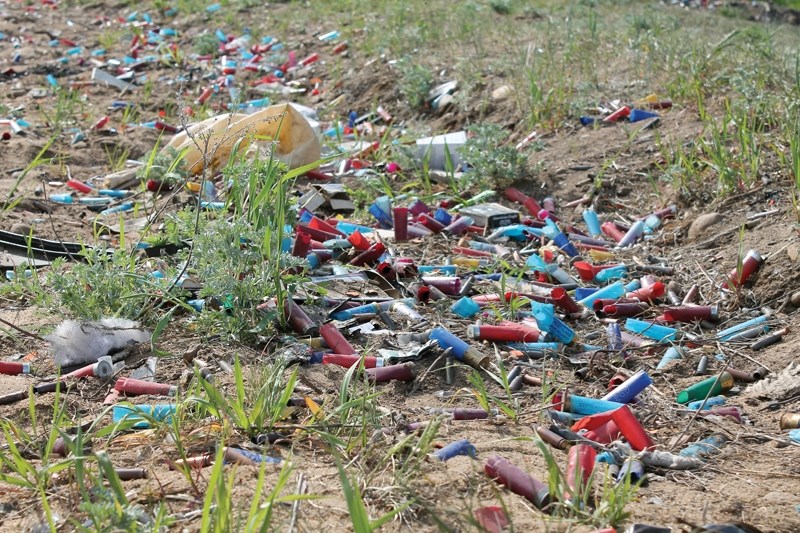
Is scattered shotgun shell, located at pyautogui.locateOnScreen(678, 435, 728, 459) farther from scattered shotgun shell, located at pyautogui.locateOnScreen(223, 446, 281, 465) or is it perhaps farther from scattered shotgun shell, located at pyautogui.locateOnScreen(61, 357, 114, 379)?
scattered shotgun shell, located at pyautogui.locateOnScreen(61, 357, 114, 379)

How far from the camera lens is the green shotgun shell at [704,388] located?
3188 mm

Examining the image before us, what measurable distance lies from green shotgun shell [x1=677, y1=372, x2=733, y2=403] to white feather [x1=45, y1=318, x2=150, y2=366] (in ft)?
6.29

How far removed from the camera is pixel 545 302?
3990 mm

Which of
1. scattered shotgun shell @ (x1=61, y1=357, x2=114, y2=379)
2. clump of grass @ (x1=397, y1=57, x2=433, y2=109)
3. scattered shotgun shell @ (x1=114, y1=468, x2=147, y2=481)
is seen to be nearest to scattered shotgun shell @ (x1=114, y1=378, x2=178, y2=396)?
scattered shotgun shell @ (x1=61, y1=357, x2=114, y2=379)

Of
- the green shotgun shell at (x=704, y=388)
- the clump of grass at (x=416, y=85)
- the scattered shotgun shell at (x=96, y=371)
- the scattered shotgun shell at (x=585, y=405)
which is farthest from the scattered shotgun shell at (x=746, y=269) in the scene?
the clump of grass at (x=416, y=85)

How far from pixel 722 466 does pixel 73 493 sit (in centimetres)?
174

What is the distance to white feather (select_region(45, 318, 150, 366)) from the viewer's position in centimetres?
329

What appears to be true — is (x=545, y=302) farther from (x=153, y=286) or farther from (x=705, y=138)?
(x=705, y=138)

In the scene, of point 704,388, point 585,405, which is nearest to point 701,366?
point 704,388

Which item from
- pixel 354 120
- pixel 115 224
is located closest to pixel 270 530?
pixel 115 224

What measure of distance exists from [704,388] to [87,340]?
2.12 metres

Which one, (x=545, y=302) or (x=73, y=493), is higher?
(x=73, y=493)

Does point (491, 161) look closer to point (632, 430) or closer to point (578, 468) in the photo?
point (632, 430)

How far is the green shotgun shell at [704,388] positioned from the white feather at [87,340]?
192 cm
